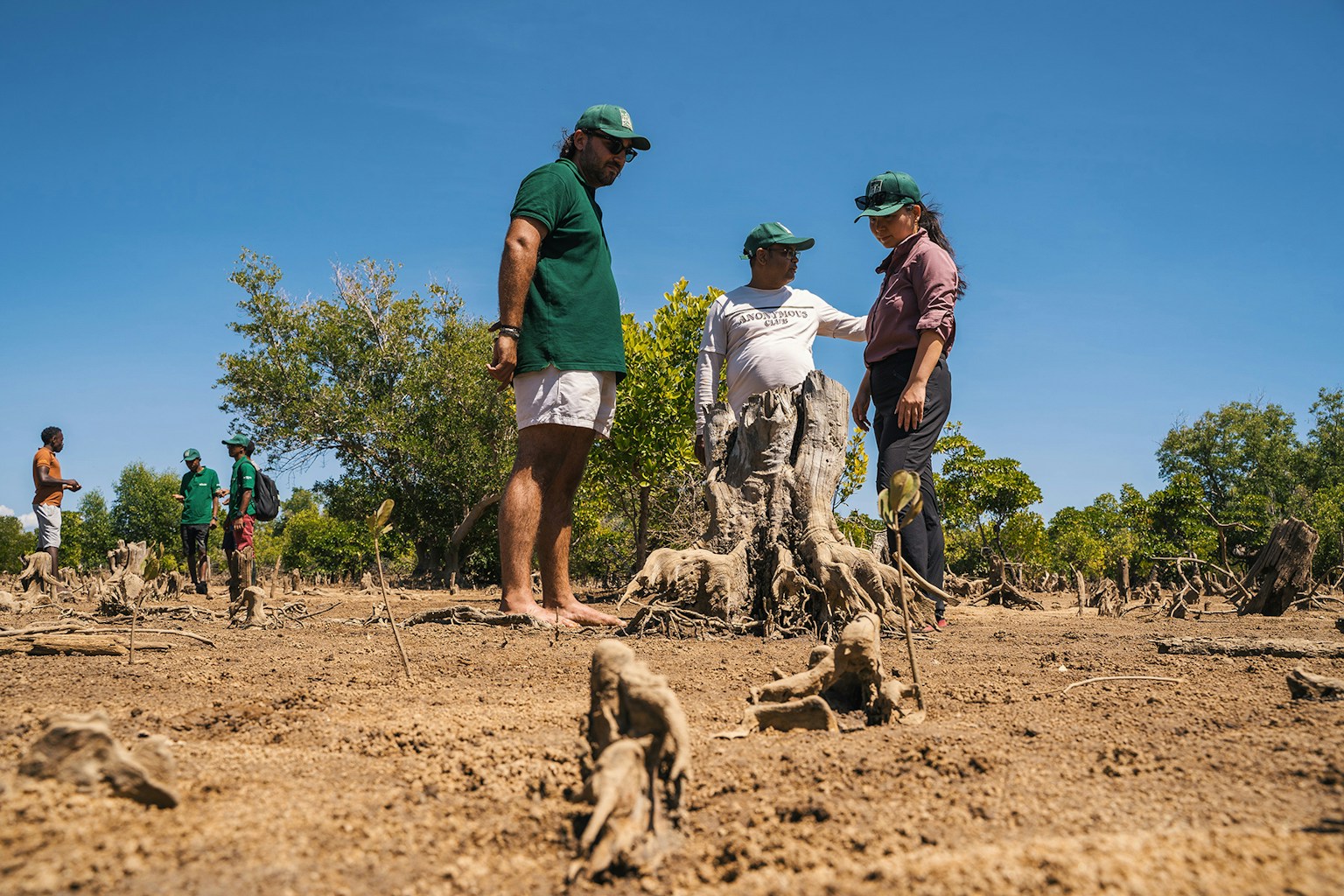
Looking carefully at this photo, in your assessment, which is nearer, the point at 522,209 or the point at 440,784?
the point at 440,784

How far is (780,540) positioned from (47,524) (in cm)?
879

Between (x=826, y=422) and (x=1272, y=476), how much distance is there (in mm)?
46185

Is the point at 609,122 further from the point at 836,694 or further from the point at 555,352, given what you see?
the point at 836,694

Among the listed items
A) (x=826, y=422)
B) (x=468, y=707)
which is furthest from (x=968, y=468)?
(x=468, y=707)

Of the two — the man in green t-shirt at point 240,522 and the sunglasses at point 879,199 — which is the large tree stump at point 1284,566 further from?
the man in green t-shirt at point 240,522

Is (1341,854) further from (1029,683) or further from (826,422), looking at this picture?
(826,422)

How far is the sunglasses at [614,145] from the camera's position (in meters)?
4.60

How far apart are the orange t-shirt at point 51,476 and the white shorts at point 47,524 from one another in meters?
0.07

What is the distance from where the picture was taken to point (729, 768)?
5.78 ft

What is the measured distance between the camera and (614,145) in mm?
4668

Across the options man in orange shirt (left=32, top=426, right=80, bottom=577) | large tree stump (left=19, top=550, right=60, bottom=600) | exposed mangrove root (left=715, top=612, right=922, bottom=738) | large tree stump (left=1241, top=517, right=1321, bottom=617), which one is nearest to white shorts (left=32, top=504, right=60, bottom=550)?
man in orange shirt (left=32, top=426, right=80, bottom=577)

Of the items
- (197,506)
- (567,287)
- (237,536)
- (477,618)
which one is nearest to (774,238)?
(567,287)

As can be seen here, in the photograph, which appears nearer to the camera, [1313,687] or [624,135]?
[1313,687]

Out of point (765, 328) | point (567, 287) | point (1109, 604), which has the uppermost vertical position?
point (765, 328)
